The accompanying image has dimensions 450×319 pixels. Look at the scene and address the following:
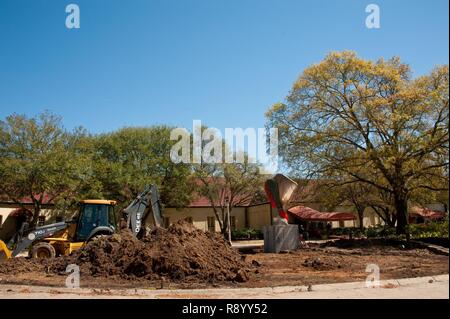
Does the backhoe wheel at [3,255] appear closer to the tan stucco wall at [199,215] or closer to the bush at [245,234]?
the tan stucco wall at [199,215]

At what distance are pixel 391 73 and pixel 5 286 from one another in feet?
77.2

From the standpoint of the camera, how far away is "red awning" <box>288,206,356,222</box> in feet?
130

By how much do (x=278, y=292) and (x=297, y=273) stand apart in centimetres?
402

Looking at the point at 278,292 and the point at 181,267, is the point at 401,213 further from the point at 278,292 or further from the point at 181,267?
the point at 278,292

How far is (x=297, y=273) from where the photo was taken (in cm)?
1388

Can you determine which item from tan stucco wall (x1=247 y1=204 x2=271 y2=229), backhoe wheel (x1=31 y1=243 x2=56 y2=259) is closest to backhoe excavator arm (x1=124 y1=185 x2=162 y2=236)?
backhoe wheel (x1=31 y1=243 x2=56 y2=259)

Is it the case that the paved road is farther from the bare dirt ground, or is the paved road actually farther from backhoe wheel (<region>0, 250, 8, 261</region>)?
backhoe wheel (<region>0, 250, 8, 261</region>)

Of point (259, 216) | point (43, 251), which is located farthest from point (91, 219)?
point (259, 216)

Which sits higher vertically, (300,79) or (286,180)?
(300,79)

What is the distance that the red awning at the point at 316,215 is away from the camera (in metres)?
39.6

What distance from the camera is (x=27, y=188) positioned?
3005 centimetres

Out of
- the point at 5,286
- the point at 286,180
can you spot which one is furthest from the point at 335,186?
the point at 5,286

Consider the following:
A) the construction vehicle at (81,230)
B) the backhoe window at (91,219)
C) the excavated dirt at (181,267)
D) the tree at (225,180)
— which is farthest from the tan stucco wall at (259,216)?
the backhoe window at (91,219)
